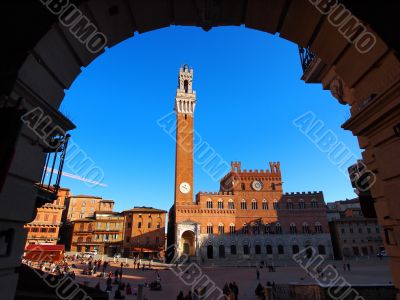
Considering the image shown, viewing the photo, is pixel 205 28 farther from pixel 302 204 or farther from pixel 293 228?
pixel 302 204

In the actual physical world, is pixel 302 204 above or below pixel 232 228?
above

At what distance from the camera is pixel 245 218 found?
165 feet

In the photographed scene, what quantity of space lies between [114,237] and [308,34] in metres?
57.0

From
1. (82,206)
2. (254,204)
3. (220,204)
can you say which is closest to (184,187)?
(220,204)

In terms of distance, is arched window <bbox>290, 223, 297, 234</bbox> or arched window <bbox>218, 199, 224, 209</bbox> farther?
arched window <bbox>218, 199, 224, 209</bbox>

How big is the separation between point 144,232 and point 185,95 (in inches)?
1223

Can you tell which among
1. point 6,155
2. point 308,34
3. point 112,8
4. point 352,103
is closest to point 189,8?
point 112,8

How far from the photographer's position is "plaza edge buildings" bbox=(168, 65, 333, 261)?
4744 centimetres

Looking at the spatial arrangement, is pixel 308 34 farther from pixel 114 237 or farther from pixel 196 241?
pixel 114 237

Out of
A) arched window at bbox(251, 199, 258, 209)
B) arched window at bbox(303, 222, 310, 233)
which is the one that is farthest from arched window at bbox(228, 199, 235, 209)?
arched window at bbox(303, 222, 310, 233)

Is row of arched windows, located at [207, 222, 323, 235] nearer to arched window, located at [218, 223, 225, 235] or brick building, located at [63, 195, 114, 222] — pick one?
arched window, located at [218, 223, 225, 235]

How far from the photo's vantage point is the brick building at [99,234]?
5356 centimetres

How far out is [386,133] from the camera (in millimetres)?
3988

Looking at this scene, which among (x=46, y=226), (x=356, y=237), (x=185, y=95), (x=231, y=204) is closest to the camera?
(x=46, y=226)
